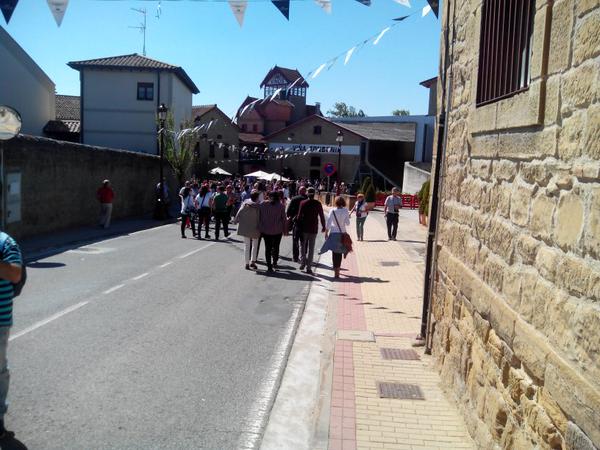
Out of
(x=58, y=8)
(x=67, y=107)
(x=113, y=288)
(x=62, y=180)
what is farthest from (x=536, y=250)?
(x=67, y=107)

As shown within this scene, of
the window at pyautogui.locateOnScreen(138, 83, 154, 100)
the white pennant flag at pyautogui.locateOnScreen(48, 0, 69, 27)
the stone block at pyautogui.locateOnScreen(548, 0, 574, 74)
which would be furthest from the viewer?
the window at pyautogui.locateOnScreen(138, 83, 154, 100)

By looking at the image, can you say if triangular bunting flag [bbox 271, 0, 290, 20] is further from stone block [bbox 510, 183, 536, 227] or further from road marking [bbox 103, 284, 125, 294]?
stone block [bbox 510, 183, 536, 227]

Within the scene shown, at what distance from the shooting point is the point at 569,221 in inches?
120

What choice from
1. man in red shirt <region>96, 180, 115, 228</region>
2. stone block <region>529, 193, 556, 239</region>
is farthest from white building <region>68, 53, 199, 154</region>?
stone block <region>529, 193, 556, 239</region>

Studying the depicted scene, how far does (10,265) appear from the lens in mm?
4121

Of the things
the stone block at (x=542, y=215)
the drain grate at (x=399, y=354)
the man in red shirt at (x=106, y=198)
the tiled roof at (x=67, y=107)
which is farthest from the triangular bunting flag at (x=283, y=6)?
the tiled roof at (x=67, y=107)

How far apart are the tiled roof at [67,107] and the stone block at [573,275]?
46.6m

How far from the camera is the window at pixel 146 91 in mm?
38906

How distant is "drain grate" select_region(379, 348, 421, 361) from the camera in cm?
687

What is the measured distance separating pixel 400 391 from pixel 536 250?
2.76 meters

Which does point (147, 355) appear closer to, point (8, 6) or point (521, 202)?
point (521, 202)

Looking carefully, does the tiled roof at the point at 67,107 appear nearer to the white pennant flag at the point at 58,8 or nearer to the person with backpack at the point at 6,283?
the white pennant flag at the point at 58,8

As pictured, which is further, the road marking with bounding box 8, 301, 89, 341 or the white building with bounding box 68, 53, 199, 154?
the white building with bounding box 68, 53, 199, 154

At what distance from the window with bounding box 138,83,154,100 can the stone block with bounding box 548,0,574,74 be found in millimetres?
37903
